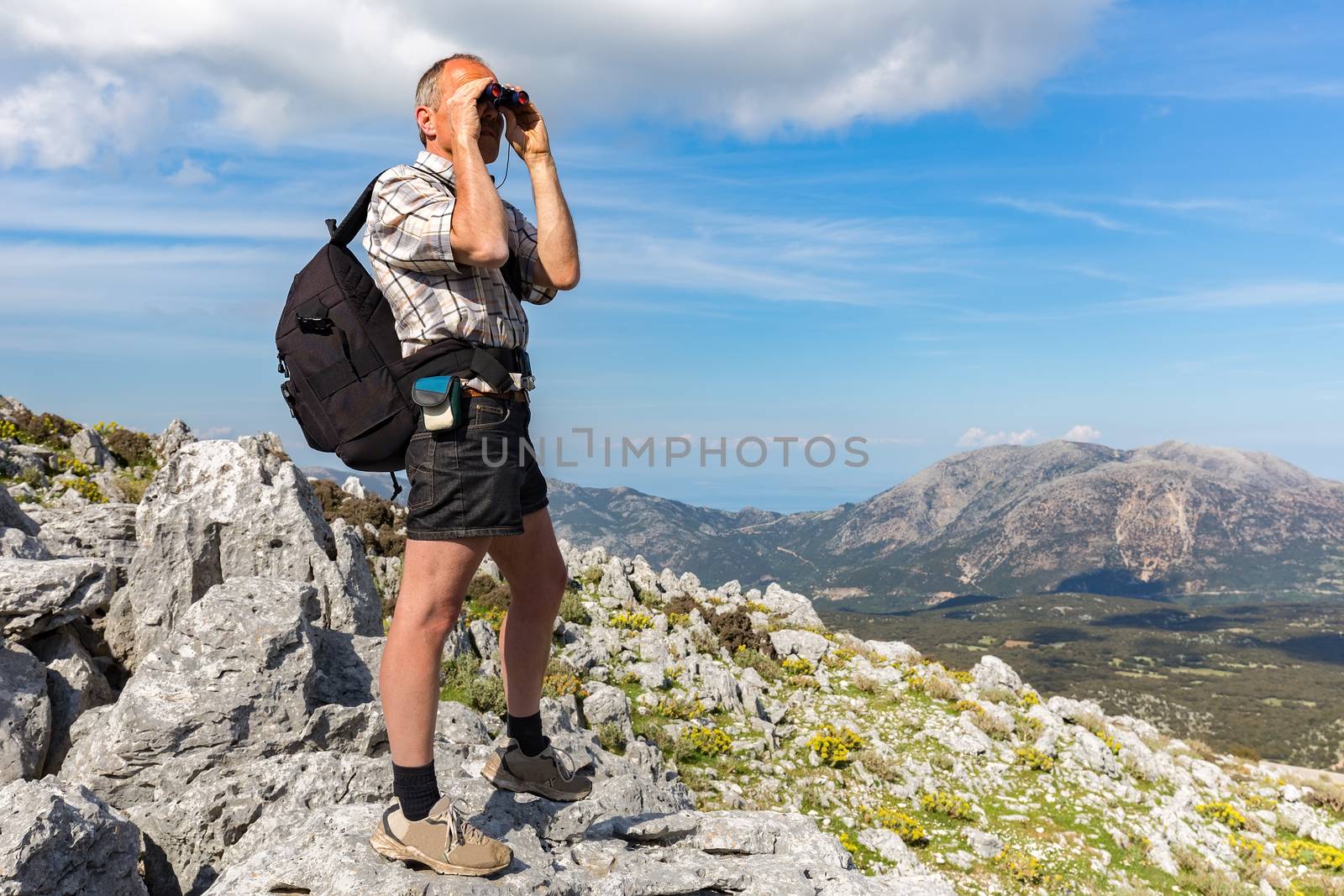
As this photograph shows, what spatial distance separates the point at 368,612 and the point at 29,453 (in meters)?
11.3

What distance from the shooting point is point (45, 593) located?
6.56 metres

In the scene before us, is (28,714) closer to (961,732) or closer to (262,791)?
(262,791)

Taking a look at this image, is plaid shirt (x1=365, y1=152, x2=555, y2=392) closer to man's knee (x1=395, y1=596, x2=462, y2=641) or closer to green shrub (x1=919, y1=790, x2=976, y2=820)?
man's knee (x1=395, y1=596, x2=462, y2=641)

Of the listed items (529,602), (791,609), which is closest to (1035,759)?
(791,609)

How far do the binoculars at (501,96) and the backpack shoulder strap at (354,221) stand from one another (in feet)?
1.84

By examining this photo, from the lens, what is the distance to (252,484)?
28.8 ft

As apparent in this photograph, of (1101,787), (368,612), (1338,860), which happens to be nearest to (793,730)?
(1101,787)

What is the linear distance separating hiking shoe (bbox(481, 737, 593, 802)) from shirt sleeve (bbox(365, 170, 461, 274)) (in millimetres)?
2782

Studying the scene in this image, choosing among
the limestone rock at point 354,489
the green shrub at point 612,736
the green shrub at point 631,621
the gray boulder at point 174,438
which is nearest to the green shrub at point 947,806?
the green shrub at point 612,736

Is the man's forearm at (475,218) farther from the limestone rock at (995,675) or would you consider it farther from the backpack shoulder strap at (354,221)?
the limestone rock at (995,675)

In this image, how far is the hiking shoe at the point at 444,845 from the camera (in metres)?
3.52

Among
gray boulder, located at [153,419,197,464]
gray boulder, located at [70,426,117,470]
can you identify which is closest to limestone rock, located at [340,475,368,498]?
gray boulder, located at [153,419,197,464]

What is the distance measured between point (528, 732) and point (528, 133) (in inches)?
126

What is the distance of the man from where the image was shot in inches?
132
